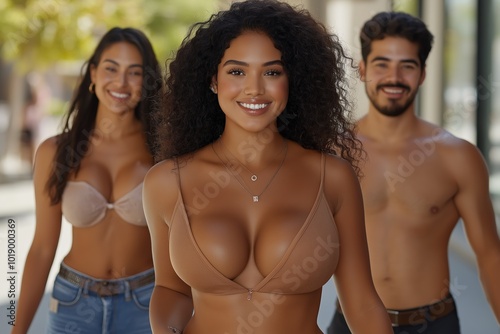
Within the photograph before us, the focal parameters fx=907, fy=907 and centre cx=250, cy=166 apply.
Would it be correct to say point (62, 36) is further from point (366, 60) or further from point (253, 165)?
point (253, 165)

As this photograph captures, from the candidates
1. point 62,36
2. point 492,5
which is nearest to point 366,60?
point 492,5

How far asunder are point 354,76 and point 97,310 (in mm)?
1477

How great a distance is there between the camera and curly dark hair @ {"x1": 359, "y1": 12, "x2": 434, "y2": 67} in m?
4.07

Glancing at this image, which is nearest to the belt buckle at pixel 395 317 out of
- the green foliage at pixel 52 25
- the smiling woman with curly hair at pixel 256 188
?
the smiling woman with curly hair at pixel 256 188

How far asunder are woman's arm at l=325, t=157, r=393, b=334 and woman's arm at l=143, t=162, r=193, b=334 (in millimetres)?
489

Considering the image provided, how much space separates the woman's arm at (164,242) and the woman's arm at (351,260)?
49 cm

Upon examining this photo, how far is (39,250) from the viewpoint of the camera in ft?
13.1

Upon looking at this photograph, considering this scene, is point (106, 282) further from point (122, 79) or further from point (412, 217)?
point (412, 217)

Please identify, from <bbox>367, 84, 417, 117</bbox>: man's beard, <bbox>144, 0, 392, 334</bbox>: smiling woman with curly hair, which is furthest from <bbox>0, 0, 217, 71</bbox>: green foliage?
<bbox>144, 0, 392, 334</bbox>: smiling woman with curly hair

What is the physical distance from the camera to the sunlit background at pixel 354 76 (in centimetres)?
852

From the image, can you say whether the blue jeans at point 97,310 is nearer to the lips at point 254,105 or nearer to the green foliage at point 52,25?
the lips at point 254,105

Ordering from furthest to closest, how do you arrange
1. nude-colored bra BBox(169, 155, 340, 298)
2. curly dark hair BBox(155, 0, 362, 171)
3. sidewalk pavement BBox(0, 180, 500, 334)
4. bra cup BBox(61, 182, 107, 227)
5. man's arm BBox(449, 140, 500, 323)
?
sidewalk pavement BBox(0, 180, 500, 334) → bra cup BBox(61, 182, 107, 227) → man's arm BBox(449, 140, 500, 323) → curly dark hair BBox(155, 0, 362, 171) → nude-colored bra BBox(169, 155, 340, 298)

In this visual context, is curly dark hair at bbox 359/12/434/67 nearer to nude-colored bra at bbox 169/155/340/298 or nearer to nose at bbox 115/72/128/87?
nose at bbox 115/72/128/87

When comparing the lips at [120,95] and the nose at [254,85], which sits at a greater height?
the lips at [120,95]
